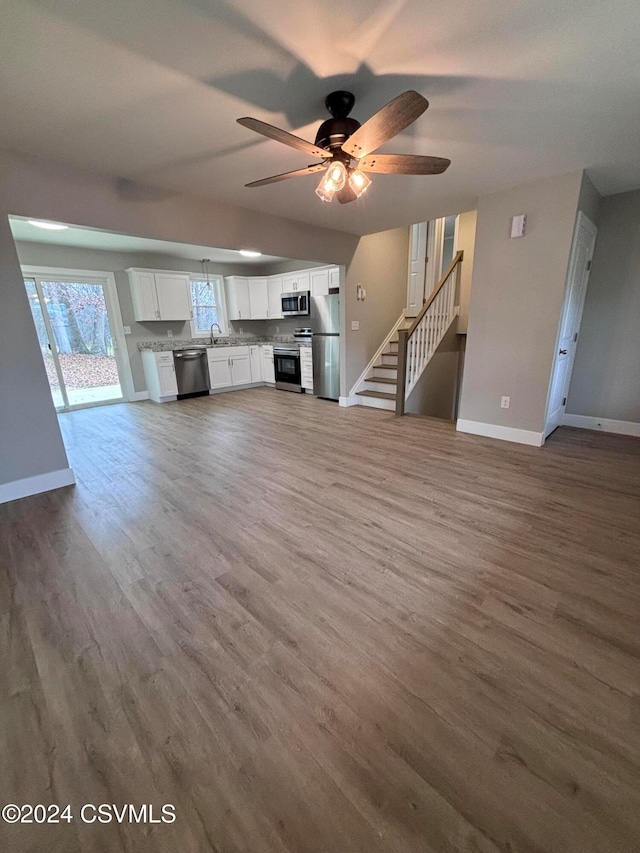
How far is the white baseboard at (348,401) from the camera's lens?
5352 mm

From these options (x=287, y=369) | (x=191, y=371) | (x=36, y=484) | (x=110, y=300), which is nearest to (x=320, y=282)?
(x=287, y=369)

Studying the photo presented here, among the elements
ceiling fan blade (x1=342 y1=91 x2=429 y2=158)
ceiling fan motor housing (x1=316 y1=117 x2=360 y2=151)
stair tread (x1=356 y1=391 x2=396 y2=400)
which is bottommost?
stair tread (x1=356 y1=391 x2=396 y2=400)

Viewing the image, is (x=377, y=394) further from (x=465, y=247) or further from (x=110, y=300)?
(x=110, y=300)

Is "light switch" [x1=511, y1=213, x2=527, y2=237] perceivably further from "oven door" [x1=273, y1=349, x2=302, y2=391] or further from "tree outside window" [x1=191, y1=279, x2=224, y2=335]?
"tree outside window" [x1=191, y1=279, x2=224, y2=335]

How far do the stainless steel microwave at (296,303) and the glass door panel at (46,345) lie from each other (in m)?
3.89

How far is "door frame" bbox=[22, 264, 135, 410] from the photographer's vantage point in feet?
16.9

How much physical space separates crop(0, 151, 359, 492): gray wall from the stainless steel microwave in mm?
2857

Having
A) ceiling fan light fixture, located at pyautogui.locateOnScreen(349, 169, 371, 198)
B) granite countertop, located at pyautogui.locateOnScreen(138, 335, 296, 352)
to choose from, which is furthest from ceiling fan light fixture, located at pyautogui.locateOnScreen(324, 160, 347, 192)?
granite countertop, located at pyautogui.locateOnScreen(138, 335, 296, 352)

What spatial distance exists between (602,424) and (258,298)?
613cm

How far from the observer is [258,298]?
7.01m

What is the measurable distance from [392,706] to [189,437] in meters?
3.55

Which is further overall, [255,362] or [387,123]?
[255,362]

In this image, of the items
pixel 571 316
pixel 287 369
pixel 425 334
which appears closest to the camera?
pixel 571 316

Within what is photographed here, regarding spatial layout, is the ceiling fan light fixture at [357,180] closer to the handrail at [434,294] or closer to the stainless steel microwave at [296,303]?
the handrail at [434,294]
